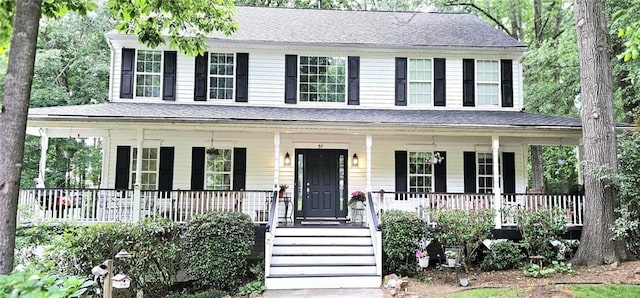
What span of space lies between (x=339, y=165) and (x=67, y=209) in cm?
666

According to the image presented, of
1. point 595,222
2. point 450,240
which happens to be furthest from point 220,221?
point 595,222

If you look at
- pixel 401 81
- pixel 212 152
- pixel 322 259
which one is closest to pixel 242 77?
pixel 212 152

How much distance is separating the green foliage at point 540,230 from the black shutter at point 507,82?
13.1 ft

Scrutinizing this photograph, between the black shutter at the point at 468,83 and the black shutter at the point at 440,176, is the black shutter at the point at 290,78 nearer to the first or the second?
the black shutter at the point at 440,176

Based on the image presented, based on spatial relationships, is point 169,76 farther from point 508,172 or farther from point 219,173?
point 508,172

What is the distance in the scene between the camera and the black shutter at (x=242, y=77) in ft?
40.1

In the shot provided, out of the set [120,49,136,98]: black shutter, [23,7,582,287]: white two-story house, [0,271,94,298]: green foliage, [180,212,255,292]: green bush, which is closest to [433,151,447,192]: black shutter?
[23,7,582,287]: white two-story house

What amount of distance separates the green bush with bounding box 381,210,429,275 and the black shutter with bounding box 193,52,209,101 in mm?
6180

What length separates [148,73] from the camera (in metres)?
12.1

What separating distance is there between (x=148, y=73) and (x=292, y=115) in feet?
14.3

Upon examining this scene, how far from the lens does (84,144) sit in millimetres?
19703

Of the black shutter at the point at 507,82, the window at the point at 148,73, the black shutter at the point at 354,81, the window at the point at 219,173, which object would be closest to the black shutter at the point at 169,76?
the window at the point at 148,73

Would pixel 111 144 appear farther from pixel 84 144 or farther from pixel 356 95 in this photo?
pixel 84 144

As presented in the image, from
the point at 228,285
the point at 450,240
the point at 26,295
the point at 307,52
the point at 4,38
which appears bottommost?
the point at 228,285
